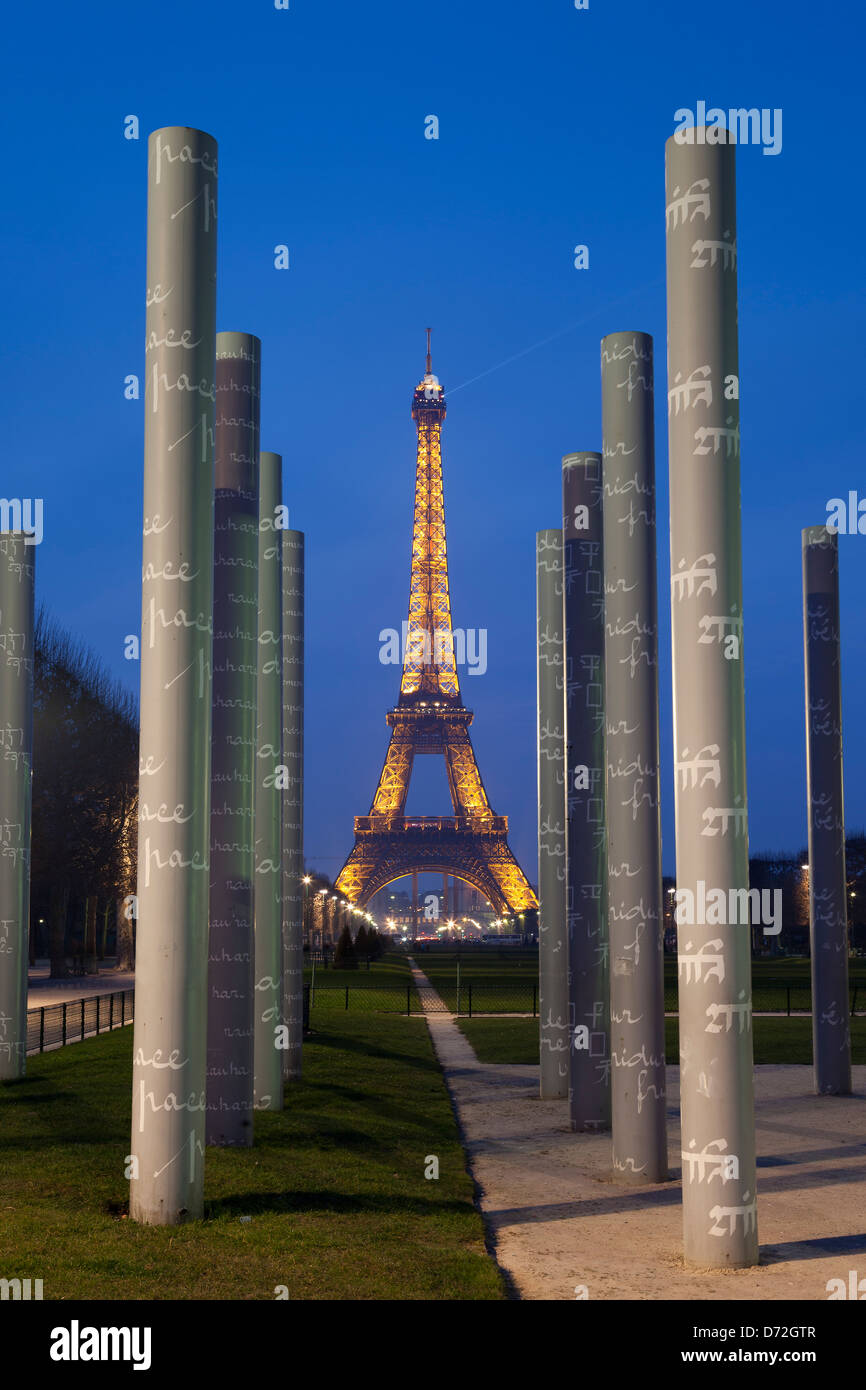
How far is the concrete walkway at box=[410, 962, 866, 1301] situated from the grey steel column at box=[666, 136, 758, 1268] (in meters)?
0.61

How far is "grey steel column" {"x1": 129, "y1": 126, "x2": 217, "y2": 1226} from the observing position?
10875mm

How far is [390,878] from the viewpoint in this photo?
106750 mm

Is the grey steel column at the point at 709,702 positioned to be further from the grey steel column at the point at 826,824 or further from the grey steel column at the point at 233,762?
the grey steel column at the point at 826,824

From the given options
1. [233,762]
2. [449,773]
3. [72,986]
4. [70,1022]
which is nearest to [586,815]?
[233,762]

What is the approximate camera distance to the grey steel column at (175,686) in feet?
35.7

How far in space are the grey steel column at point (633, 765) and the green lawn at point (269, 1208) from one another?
189 cm

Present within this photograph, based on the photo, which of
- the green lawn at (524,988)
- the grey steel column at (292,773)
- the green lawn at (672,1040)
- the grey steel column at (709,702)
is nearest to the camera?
the grey steel column at (709,702)

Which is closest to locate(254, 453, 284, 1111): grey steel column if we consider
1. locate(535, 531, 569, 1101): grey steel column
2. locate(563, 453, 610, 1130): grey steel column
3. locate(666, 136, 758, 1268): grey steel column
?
locate(563, 453, 610, 1130): grey steel column

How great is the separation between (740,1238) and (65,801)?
47.8 metres

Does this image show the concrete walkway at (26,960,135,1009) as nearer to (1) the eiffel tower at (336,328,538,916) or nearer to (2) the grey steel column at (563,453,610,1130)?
(2) the grey steel column at (563,453,610,1130)

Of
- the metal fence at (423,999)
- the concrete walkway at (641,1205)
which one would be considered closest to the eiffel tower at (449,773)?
the metal fence at (423,999)

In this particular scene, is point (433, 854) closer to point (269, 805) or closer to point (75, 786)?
point (75, 786)

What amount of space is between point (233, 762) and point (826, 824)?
10.00 m
